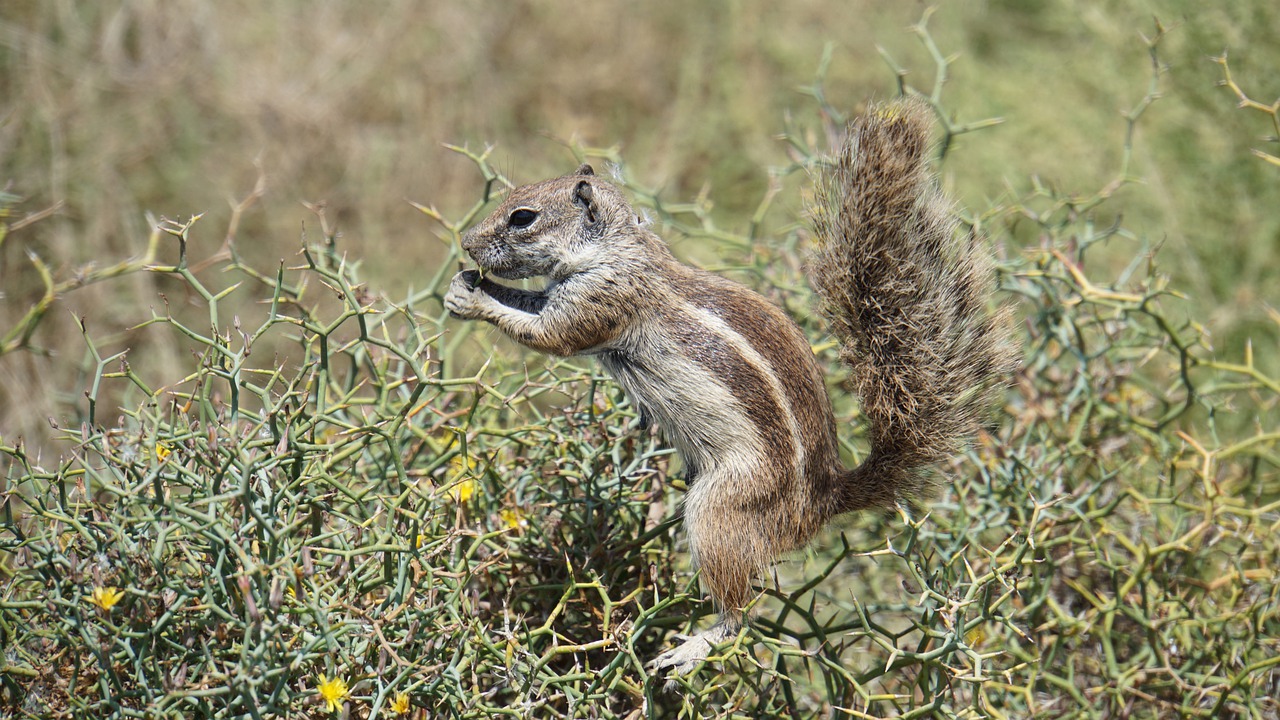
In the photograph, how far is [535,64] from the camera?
5629 mm

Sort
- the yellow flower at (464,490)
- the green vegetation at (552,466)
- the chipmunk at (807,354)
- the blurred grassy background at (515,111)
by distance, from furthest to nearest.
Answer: the blurred grassy background at (515,111)
the chipmunk at (807,354)
the yellow flower at (464,490)
the green vegetation at (552,466)

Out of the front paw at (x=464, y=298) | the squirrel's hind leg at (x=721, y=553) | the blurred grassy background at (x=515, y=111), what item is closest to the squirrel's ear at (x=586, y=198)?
the front paw at (x=464, y=298)

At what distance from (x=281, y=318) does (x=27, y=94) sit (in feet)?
11.4

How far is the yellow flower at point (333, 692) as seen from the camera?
56.7 inches

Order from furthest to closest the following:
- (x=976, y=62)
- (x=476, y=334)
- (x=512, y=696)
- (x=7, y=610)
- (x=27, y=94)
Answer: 1. (x=976, y=62)
2. (x=27, y=94)
3. (x=476, y=334)
4. (x=512, y=696)
5. (x=7, y=610)

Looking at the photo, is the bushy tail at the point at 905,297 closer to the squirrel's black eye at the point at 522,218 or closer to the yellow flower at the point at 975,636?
the yellow flower at the point at 975,636

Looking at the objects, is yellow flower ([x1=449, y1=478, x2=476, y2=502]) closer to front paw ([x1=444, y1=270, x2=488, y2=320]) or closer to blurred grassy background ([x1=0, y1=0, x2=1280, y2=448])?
front paw ([x1=444, y1=270, x2=488, y2=320])

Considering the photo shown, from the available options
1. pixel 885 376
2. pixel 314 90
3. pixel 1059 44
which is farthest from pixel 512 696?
pixel 1059 44

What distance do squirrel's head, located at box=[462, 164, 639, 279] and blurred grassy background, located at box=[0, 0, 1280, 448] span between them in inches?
71.8

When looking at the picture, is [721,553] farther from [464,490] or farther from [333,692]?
[333,692]

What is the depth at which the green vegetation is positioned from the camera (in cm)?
149

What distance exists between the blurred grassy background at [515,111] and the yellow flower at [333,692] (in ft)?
7.49

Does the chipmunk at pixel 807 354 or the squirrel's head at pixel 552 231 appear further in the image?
the squirrel's head at pixel 552 231

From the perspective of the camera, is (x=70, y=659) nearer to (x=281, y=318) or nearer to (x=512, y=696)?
(x=281, y=318)
